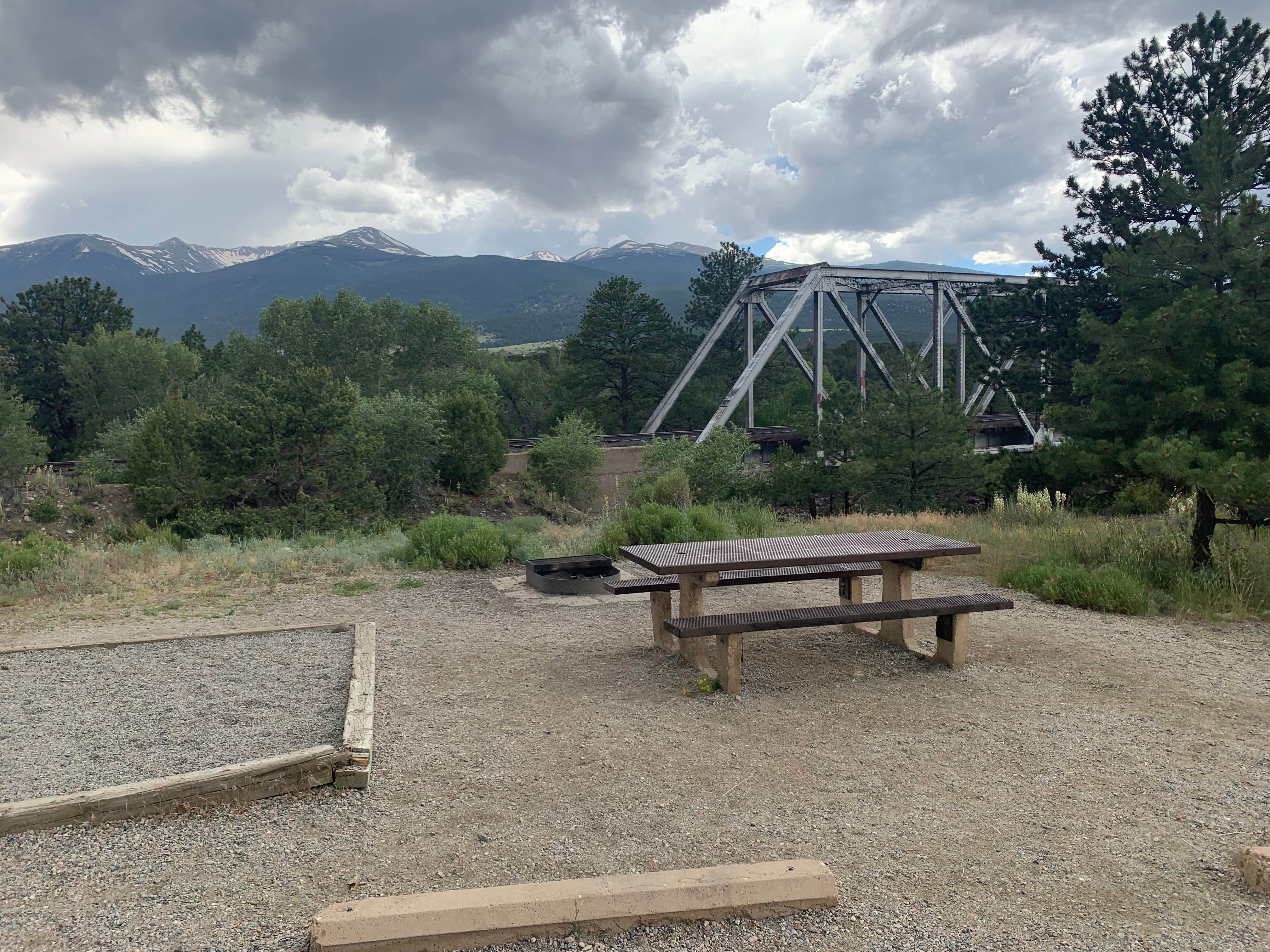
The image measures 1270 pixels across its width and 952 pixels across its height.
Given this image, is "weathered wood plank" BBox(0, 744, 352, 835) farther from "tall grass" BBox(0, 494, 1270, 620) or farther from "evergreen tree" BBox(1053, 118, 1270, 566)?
"evergreen tree" BBox(1053, 118, 1270, 566)

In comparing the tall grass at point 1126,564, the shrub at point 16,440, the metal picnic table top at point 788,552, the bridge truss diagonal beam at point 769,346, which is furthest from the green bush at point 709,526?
the shrub at point 16,440

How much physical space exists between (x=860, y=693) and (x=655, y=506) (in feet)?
19.8

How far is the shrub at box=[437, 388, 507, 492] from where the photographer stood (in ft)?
100

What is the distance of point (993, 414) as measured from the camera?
54.6 m

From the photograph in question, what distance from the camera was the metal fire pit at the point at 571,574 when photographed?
26.7ft

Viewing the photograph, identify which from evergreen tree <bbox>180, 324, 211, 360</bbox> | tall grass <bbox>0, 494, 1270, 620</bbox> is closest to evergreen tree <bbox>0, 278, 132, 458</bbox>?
evergreen tree <bbox>180, 324, 211, 360</bbox>

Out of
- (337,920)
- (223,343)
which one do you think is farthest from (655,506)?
(223,343)

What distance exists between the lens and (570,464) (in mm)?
32125

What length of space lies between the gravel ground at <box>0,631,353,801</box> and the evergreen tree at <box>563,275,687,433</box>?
39.1 metres

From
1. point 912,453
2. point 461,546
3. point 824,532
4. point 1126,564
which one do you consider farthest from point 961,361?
point 461,546

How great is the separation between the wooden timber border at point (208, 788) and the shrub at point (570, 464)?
28406 millimetres

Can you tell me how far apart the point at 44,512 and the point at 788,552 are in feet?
80.9

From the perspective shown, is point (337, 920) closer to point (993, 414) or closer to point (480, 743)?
point (480, 743)

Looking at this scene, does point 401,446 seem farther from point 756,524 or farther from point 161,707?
point 161,707
